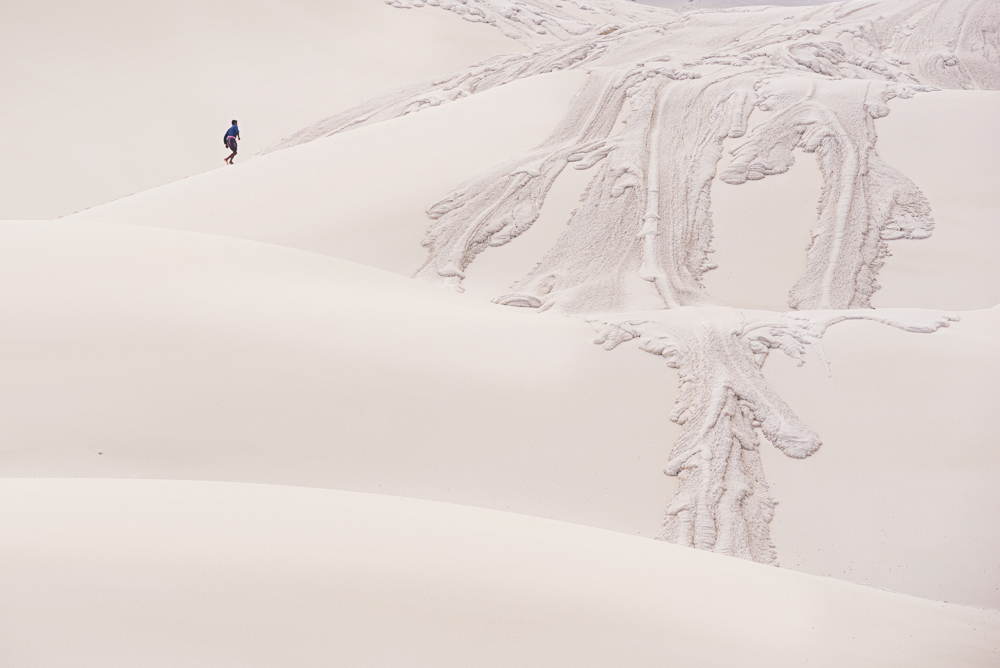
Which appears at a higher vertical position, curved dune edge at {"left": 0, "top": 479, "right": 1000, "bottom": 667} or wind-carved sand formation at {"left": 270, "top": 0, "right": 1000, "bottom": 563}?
wind-carved sand formation at {"left": 270, "top": 0, "right": 1000, "bottom": 563}

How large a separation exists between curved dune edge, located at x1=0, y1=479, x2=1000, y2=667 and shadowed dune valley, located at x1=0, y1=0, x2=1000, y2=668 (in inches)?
0.4

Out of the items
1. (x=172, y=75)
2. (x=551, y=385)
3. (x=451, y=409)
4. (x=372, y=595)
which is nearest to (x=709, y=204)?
(x=551, y=385)

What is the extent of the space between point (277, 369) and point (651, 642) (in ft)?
7.38

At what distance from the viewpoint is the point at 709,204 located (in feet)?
20.4

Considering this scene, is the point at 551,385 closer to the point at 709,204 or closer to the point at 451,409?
the point at 451,409

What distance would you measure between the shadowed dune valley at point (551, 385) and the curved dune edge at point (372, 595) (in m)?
0.01

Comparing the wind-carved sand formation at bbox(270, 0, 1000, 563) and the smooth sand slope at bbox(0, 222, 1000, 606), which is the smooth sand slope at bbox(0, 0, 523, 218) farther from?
the smooth sand slope at bbox(0, 222, 1000, 606)

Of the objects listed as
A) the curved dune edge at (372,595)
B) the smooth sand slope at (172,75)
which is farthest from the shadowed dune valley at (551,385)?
the smooth sand slope at (172,75)

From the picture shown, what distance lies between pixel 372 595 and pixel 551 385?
2048 millimetres

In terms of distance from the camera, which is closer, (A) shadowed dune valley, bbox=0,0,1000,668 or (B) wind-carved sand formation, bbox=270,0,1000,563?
(A) shadowed dune valley, bbox=0,0,1000,668

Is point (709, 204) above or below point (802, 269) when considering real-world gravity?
above

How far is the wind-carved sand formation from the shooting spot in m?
3.75

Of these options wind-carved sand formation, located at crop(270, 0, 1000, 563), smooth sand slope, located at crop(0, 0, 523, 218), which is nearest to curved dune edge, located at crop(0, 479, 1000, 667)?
wind-carved sand formation, located at crop(270, 0, 1000, 563)

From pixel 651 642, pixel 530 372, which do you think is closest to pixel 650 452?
pixel 530 372
